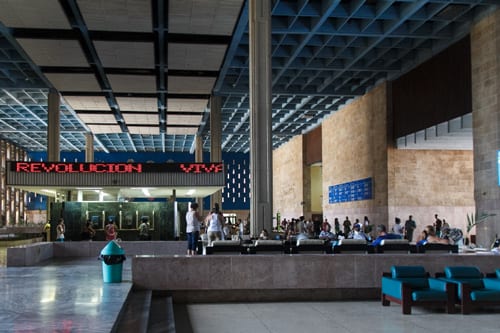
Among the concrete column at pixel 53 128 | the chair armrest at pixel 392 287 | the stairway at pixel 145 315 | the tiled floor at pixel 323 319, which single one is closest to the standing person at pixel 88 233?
the concrete column at pixel 53 128

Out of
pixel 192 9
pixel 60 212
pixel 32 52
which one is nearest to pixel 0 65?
pixel 32 52

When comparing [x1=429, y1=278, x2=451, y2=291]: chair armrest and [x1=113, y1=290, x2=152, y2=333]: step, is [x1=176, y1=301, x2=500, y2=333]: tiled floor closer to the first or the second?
[x1=429, y1=278, x2=451, y2=291]: chair armrest

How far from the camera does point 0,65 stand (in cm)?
3153

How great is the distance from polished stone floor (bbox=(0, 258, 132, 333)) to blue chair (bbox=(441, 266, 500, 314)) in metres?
5.74

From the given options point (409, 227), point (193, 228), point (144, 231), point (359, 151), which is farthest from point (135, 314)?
point (359, 151)

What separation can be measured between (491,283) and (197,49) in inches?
703

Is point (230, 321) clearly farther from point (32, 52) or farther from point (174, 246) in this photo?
point (32, 52)

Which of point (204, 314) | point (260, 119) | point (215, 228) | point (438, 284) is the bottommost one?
point (204, 314)

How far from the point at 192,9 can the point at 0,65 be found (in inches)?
559

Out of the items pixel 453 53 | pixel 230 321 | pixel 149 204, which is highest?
pixel 453 53

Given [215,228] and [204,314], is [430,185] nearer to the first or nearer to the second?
[215,228]

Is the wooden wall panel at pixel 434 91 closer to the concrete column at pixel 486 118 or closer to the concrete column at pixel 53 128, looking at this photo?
the concrete column at pixel 486 118

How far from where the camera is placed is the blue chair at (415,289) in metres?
11.0

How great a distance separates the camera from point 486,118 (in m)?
22.2
